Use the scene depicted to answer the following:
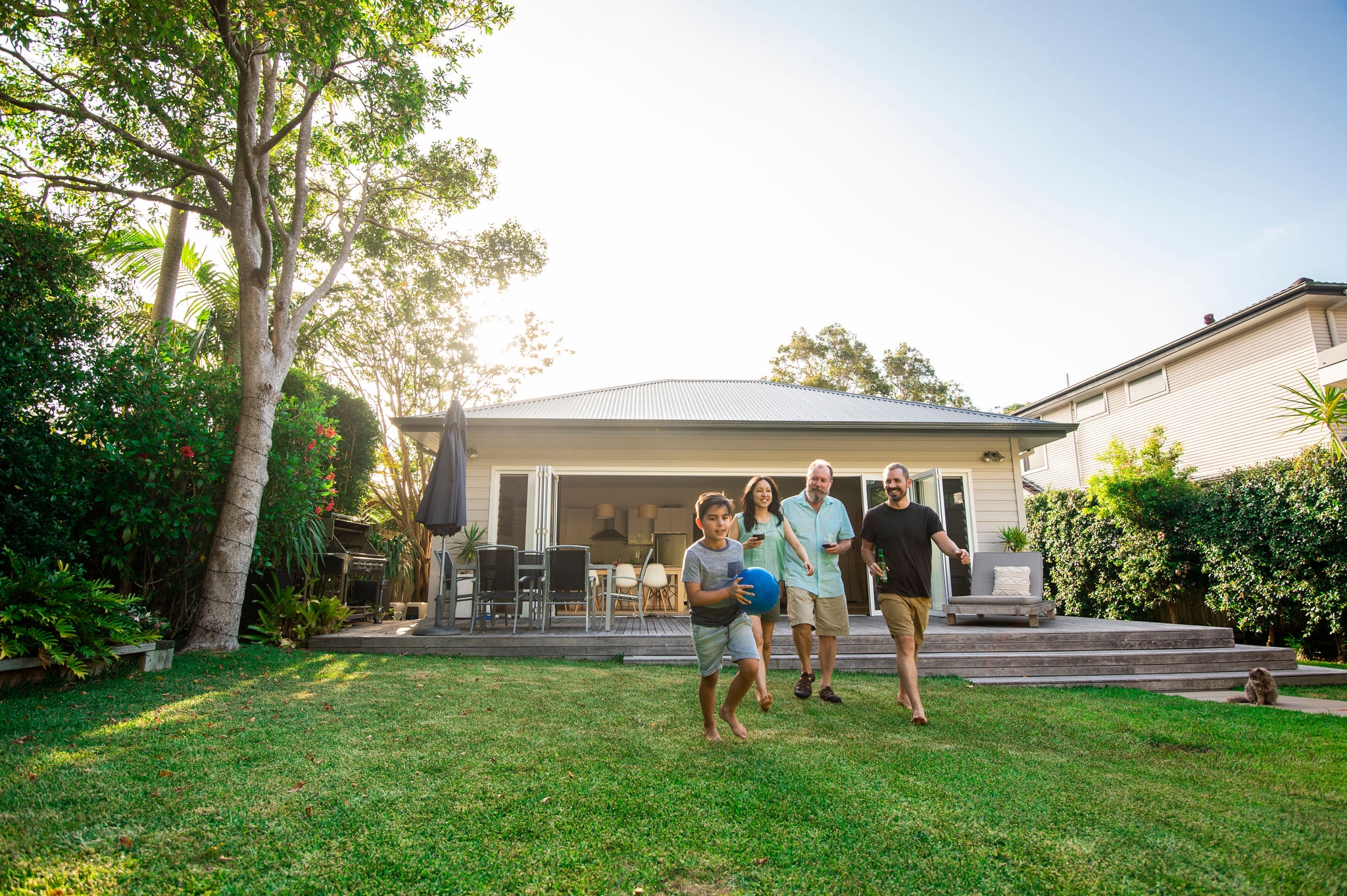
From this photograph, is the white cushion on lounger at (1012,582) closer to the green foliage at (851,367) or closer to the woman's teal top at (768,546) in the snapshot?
the woman's teal top at (768,546)

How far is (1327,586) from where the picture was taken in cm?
692

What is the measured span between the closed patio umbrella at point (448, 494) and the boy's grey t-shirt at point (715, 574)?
4190mm

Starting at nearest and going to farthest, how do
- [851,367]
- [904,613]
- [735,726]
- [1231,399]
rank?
[735,726] < [904,613] < [1231,399] < [851,367]

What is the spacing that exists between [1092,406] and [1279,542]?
9.74 metres

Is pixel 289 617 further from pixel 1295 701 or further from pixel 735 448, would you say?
pixel 1295 701

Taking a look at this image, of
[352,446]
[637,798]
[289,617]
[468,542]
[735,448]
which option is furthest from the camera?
[735,448]

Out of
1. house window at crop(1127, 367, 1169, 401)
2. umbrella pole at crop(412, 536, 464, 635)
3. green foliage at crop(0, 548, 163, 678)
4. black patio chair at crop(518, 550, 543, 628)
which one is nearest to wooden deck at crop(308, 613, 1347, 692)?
umbrella pole at crop(412, 536, 464, 635)

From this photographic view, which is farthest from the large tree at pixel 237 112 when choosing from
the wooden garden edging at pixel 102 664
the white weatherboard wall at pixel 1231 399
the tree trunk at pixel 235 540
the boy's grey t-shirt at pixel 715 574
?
the white weatherboard wall at pixel 1231 399

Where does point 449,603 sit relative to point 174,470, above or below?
below

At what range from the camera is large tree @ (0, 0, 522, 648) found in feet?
18.1

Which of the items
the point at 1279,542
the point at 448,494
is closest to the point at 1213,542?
the point at 1279,542

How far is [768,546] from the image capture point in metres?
4.17

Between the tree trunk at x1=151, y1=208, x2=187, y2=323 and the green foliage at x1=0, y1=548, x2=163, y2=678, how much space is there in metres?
5.25

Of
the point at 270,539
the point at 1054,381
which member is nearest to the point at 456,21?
the point at 270,539
